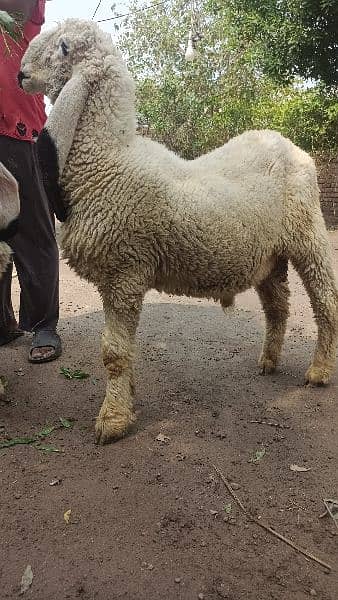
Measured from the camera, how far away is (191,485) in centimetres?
237

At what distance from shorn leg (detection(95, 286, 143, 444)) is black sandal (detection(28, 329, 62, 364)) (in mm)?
1256

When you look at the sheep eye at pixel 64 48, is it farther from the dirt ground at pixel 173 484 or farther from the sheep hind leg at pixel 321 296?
the dirt ground at pixel 173 484

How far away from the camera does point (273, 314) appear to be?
375 cm

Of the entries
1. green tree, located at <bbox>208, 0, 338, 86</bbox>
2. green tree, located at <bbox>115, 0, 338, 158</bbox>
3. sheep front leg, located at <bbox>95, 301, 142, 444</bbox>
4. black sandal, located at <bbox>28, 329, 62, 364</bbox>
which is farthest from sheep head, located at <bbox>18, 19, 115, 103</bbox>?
green tree, located at <bbox>115, 0, 338, 158</bbox>

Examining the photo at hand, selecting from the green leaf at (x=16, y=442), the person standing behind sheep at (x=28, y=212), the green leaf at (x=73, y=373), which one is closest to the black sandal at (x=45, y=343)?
the person standing behind sheep at (x=28, y=212)

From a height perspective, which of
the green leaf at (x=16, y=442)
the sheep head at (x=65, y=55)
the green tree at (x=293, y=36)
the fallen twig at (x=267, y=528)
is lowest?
the green leaf at (x=16, y=442)

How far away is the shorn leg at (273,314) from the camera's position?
12.2 ft

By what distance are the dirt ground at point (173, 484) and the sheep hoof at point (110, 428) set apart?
0.16 ft

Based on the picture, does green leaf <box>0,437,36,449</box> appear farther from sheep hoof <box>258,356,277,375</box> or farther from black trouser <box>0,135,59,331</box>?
sheep hoof <box>258,356,277,375</box>

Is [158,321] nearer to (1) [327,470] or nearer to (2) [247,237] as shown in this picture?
(2) [247,237]

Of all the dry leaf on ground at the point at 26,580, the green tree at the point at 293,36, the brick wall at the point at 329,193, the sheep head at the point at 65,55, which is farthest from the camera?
the brick wall at the point at 329,193

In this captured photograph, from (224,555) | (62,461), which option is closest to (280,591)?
(224,555)

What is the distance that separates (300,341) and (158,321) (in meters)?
1.35

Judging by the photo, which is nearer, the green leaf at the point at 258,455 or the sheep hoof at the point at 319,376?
the green leaf at the point at 258,455
